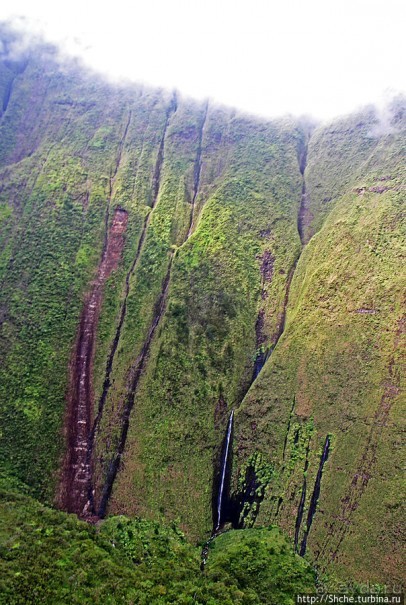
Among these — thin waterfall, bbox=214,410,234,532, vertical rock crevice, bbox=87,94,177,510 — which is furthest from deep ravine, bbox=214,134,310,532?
vertical rock crevice, bbox=87,94,177,510

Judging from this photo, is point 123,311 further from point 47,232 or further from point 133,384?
point 47,232

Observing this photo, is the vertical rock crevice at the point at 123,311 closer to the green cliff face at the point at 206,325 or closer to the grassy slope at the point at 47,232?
the green cliff face at the point at 206,325

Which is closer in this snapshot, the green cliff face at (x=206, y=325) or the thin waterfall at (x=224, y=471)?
the green cliff face at (x=206, y=325)

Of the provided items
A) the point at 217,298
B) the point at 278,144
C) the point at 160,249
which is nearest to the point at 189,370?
the point at 217,298

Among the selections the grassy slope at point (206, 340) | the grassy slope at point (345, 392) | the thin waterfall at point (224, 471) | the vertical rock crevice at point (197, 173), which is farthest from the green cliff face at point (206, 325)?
the thin waterfall at point (224, 471)

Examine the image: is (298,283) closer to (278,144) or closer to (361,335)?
(361,335)

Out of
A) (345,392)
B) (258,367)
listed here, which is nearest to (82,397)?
(258,367)

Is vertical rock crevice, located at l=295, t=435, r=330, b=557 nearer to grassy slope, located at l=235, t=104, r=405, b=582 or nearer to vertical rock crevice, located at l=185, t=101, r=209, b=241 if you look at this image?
grassy slope, located at l=235, t=104, r=405, b=582
